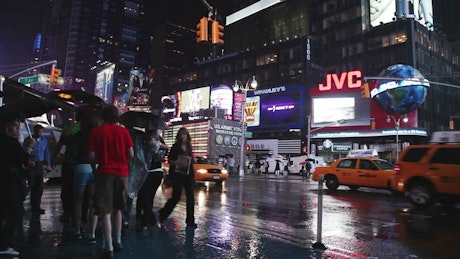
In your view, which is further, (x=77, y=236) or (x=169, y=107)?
(x=169, y=107)

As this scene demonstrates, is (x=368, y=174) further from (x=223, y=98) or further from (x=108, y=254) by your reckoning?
(x=223, y=98)

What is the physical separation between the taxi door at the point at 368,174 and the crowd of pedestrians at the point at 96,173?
11223 mm

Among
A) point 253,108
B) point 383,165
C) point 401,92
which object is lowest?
point 383,165

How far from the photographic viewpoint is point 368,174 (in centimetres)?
1620

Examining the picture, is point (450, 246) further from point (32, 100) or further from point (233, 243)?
point (32, 100)

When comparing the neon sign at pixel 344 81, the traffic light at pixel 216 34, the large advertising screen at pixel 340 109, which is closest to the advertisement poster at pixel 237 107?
the large advertising screen at pixel 340 109

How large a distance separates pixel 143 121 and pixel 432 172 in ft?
28.2

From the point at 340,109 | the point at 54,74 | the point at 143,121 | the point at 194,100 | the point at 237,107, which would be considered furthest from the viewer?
the point at 194,100

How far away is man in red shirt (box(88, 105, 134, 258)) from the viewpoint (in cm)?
471

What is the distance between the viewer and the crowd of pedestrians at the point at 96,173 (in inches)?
179

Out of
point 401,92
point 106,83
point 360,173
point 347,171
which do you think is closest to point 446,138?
point 360,173

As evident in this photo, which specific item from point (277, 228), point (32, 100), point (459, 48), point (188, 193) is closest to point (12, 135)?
point (32, 100)

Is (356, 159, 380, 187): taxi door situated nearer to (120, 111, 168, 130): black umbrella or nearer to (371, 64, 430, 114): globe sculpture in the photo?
(120, 111, 168, 130): black umbrella

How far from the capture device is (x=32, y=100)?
633 centimetres
